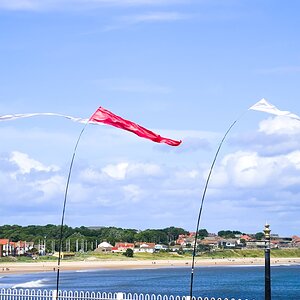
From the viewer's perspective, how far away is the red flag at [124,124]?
43.3ft

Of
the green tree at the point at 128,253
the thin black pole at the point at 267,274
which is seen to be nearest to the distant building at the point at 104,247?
the green tree at the point at 128,253

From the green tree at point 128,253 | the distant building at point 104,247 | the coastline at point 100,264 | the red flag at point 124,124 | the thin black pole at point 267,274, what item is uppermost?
the distant building at point 104,247

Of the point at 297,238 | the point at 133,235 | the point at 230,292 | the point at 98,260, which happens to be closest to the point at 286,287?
the point at 230,292

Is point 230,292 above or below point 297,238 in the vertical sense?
below

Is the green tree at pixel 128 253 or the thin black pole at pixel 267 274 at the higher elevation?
the green tree at pixel 128 253

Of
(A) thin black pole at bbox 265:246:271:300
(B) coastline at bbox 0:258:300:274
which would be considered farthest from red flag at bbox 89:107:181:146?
(B) coastline at bbox 0:258:300:274

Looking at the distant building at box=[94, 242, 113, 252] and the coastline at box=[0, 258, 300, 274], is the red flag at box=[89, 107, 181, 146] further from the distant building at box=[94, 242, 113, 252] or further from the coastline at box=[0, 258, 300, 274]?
the distant building at box=[94, 242, 113, 252]

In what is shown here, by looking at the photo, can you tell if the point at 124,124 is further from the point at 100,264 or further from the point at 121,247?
the point at 121,247

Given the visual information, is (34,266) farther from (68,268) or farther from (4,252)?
(4,252)

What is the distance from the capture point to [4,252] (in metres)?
124

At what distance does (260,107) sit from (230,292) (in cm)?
5098

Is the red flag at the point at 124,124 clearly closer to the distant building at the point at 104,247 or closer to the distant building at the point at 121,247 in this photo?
the distant building at the point at 121,247

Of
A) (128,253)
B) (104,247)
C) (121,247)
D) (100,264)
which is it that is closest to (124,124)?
(100,264)

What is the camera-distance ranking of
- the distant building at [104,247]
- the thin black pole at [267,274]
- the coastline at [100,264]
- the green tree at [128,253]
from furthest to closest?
the distant building at [104,247] < the green tree at [128,253] < the coastline at [100,264] < the thin black pole at [267,274]
